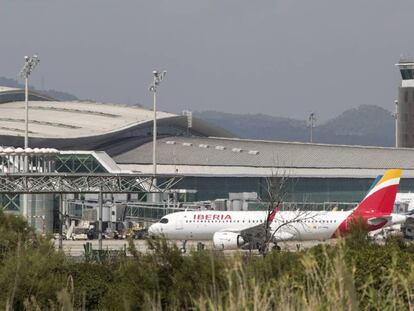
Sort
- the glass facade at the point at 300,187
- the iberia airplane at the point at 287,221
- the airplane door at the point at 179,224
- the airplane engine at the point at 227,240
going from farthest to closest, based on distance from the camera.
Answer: the glass facade at the point at 300,187 → the airplane door at the point at 179,224 → the iberia airplane at the point at 287,221 → the airplane engine at the point at 227,240

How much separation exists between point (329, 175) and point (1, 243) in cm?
11448

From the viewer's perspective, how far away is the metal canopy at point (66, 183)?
86688 mm

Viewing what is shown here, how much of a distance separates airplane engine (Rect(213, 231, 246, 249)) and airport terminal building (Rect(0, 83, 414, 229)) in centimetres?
5935

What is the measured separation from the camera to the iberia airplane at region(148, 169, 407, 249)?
89688 mm

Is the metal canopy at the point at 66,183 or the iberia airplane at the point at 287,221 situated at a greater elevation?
the metal canopy at the point at 66,183

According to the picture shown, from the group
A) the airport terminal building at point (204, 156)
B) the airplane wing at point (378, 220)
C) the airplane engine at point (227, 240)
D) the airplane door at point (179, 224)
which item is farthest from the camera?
the airport terminal building at point (204, 156)

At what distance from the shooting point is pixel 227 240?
86.6m

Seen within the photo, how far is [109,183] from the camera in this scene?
295ft

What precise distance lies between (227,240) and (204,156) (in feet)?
247

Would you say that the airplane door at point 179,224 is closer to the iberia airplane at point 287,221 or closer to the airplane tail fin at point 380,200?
the iberia airplane at point 287,221

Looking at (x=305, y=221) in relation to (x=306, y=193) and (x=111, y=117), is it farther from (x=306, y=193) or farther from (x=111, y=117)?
(x=111, y=117)

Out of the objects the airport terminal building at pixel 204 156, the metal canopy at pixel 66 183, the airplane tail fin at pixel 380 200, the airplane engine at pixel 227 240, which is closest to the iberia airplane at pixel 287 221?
the airplane tail fin at pixel 380 200

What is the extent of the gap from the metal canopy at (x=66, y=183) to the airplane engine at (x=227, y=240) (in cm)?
646

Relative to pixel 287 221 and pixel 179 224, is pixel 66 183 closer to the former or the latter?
pixel 179 224
